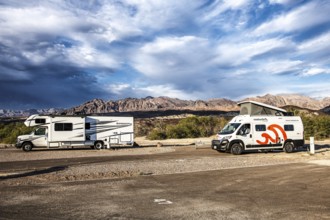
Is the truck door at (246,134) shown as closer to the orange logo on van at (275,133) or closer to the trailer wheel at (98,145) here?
the orange logo on van at (275,133)

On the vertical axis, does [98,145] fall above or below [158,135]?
below

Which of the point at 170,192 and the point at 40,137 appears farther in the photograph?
the point at 40,137

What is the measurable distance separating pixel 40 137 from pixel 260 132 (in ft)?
56.9

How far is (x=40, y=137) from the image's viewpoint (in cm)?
3058

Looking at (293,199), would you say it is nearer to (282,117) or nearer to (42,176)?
(42,176)

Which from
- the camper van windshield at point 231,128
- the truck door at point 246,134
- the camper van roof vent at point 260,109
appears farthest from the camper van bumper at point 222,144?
the camper van roof vent at point 260,109

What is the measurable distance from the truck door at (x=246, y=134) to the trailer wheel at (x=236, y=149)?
1.39ft

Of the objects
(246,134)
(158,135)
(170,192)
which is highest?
(158,135)

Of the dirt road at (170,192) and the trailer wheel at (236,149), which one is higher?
the trailer wheel at (236,149)

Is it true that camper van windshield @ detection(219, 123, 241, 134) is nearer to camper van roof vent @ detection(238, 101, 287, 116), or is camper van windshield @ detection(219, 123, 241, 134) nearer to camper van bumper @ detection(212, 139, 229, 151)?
camper van bumper @ detection(212, 139, 229, 151)

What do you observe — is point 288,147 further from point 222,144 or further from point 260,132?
point 222,144

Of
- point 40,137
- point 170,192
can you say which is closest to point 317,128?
point 40,137

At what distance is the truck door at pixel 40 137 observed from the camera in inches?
1203

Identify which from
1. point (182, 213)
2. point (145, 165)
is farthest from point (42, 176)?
point (182, 213)
